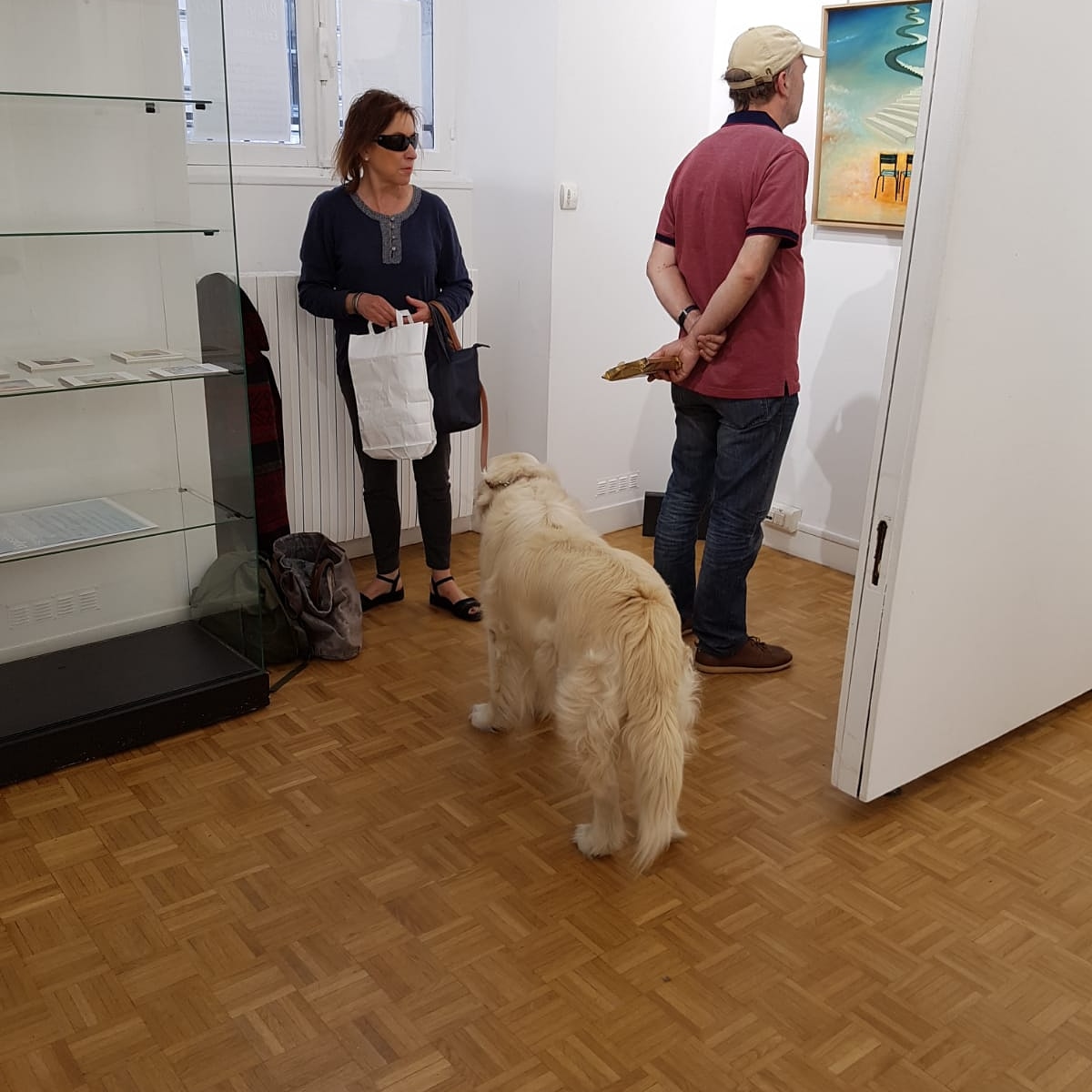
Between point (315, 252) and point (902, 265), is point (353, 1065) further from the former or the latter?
point (315, 252)

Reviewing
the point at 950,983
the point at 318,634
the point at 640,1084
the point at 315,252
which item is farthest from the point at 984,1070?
the point at 315,252

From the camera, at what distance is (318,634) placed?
11.3 ft

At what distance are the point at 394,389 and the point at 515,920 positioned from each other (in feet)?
5.99

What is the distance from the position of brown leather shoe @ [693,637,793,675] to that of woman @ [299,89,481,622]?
2.63 ft

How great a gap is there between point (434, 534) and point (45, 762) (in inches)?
58.7

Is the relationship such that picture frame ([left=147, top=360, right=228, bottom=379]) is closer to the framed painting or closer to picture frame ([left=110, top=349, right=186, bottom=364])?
picture frame ([left=110, top=349, right=186, bottom=364])

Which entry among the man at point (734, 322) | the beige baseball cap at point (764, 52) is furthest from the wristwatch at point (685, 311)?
the beige baseball cap at point (764, 52)

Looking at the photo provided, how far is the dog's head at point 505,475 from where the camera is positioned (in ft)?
9.46

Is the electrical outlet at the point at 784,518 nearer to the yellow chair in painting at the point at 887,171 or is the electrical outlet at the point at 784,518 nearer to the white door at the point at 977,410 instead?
the yellow chair in painting at the point at 887,171

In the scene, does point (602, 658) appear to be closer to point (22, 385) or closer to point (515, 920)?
point (515, 920)

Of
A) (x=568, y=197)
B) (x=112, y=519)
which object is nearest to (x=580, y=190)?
(x=568, y=197)

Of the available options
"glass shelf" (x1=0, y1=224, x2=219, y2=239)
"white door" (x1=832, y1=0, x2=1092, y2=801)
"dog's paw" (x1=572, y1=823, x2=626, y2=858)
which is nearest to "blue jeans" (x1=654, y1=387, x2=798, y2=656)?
"white door" (x1=832, y1=0, x2=1092, y2=801)

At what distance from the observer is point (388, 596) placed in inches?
155

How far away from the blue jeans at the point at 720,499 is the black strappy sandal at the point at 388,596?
38.1 inches
